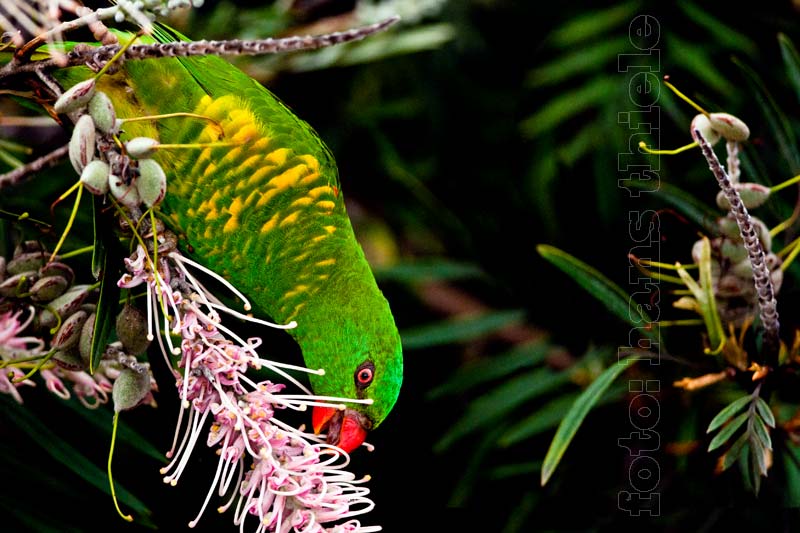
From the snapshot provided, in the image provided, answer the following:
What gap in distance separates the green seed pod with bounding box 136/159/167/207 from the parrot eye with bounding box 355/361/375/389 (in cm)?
47

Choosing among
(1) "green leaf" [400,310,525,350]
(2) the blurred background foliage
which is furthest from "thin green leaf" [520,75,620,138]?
(1) "green leaf" [400,310,525,350]

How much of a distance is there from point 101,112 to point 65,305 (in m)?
0.23

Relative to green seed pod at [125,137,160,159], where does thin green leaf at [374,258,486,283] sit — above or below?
above

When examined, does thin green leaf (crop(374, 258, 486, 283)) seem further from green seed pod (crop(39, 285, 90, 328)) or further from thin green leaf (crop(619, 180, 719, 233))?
green seed pod (crop(39, 285, 90, 328))

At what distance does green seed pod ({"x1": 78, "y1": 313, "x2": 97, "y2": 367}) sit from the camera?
2.80 ft

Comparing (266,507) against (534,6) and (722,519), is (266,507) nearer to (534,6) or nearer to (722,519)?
(722,519)

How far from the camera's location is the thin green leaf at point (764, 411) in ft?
3.46

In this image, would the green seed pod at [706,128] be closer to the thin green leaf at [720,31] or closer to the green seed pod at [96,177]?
the green seed pod at [96,177]

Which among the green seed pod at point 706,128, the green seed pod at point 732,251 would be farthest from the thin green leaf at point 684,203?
the green seed pod at point 706,128

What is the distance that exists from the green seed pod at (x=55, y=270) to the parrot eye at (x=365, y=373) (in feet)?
1.38

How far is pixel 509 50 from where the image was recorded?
2486mm

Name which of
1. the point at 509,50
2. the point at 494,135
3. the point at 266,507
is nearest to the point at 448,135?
the point at 494,135

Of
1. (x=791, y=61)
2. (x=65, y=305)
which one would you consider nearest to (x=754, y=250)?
(x=791, y=61)

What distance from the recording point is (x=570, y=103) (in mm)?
2160
